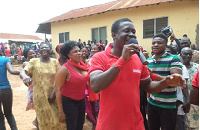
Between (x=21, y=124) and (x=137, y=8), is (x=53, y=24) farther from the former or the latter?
(x=21, y=124)

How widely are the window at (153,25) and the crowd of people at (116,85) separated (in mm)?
5464

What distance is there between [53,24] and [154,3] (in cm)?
876

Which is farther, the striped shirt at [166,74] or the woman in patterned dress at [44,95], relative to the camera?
the woman in patterned dress at [44,95]

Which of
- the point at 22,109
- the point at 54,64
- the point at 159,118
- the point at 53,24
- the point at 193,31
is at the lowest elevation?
the point at 22,109

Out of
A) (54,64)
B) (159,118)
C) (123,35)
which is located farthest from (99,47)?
(123,35)

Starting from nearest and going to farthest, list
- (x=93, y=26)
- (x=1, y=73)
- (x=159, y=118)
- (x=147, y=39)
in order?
(x=159, y=118) < (x=1, y=73) < (x=147, y=39) < (x=93, y=26)

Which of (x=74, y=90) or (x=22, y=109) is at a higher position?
(x=74, y=90)

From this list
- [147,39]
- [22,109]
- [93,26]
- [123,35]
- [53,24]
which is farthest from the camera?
[53,24]

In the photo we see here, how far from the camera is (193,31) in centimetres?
908

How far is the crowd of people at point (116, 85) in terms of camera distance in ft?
5.45

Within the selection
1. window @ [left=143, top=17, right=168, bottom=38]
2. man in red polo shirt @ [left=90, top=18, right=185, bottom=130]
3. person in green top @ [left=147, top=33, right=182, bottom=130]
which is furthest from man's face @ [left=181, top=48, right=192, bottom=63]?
window @ [left=143, top=17, right=168, bottom=38]

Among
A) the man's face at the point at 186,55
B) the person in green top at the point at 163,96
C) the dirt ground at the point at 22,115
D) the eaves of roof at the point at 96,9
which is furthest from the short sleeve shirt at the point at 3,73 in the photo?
the eaves of roof at the point at 96,9

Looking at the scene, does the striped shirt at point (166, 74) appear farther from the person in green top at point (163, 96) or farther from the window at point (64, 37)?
the window at point (64, 37)

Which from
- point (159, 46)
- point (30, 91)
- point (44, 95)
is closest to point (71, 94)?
point (44, 95)
